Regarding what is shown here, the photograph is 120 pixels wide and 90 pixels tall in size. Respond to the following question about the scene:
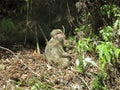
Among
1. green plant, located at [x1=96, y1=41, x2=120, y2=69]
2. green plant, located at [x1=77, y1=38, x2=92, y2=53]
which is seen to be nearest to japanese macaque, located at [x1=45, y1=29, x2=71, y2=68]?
green plant, located at [x1=77, y1=38, x2=92, y2=53]

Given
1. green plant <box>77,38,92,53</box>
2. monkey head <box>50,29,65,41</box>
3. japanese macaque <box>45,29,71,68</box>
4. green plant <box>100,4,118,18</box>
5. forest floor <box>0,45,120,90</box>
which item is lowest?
forest floor <box>0,45,120,90</box>

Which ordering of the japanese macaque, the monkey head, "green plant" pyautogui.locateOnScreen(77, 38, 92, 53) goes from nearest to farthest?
"green plant" pyautogui.locateOnScreen(77, 38, 92, 53)
the japanese macaque
the monkey head

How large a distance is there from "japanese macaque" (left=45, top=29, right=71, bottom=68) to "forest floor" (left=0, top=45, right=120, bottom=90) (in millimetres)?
112

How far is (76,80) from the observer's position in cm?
621

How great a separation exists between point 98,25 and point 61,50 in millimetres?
890

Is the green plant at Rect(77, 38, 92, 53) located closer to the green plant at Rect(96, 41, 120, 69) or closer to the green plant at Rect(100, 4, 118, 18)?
the green plant at Rect(96, 41, 120, 69)

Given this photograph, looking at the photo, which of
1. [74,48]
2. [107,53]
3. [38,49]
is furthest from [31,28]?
[107,53]

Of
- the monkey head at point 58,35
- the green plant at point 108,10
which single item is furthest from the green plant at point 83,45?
the monkey head at point 58,35

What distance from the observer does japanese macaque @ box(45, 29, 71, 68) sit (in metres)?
6.62

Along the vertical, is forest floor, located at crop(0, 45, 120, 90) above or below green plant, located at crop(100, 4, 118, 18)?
below

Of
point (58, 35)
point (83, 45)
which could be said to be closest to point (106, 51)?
point (83, 45)

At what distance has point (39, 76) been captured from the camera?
626 cm

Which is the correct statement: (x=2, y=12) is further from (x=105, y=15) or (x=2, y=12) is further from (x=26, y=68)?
(x=105, y=15)

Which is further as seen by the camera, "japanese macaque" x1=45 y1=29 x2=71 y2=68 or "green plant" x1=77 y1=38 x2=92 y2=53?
"japanese macaque" x1=45 y1=29 x2=71 y2=68
